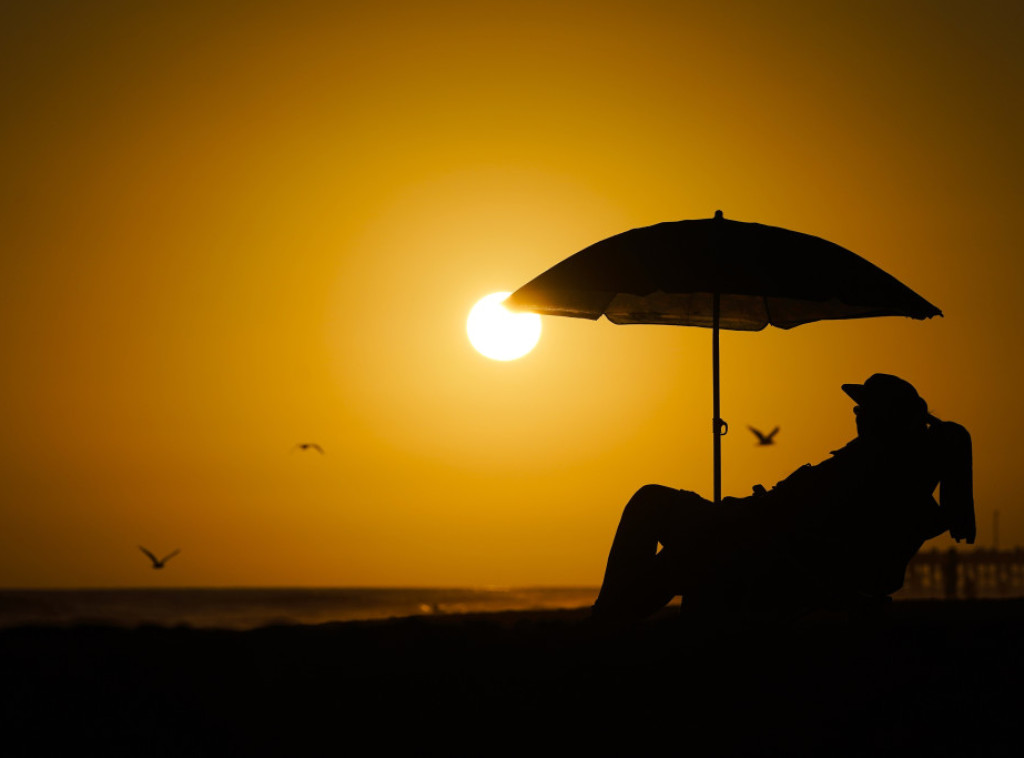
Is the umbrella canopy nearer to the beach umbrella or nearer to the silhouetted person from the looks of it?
the beach umbrella

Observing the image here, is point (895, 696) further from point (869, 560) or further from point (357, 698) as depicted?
point (357, 698)

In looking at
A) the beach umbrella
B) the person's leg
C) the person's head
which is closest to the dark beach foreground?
the person's leg

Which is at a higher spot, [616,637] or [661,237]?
[661,237]

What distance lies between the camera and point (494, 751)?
17.2 feet

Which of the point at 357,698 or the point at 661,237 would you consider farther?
the point at 661,237

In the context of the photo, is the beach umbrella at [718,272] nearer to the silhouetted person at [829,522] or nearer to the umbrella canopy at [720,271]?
the umbrella canopy at [720,271]

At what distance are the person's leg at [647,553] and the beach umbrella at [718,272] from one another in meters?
1.43

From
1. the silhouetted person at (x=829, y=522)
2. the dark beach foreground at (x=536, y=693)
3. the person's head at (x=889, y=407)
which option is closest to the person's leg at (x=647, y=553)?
the silhouetted person at (x=829, y=522)

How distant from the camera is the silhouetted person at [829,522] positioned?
6.99m

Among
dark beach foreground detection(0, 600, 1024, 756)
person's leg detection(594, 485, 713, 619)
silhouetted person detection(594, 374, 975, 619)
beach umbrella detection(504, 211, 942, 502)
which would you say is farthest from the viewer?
beach umbrella detection(504, 211, 942, 502)

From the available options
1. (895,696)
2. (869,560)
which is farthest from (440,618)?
(895,696)

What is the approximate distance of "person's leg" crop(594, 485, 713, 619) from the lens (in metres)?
7.09

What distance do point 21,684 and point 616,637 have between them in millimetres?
2918

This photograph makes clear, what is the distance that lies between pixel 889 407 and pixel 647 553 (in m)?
1.46
